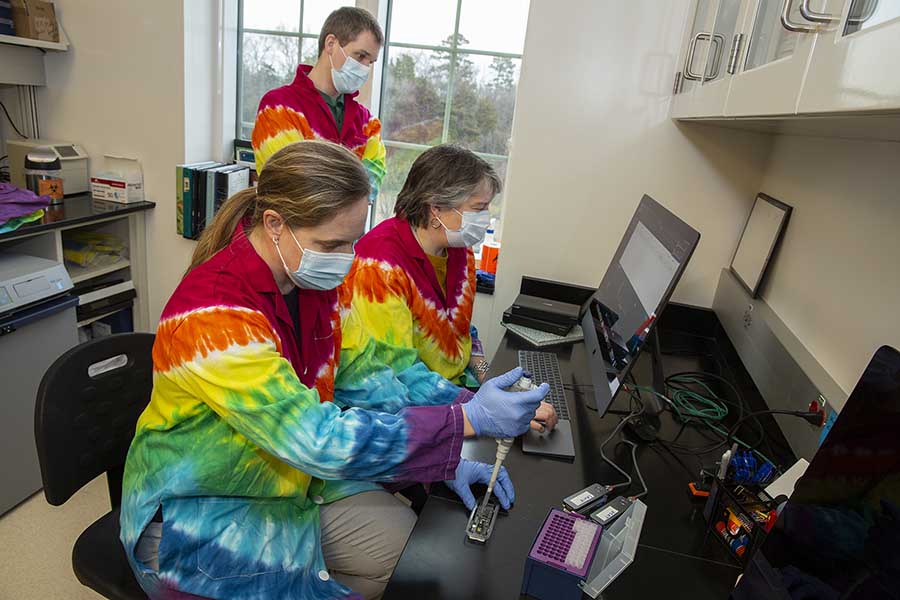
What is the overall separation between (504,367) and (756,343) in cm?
69

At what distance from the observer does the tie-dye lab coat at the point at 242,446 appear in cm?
92

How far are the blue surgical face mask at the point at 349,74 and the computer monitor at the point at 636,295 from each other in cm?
102

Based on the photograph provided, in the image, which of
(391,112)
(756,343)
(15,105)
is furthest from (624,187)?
(15,105)

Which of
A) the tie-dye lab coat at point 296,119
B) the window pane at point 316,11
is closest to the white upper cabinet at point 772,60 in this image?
the tie-dye lab coat at point 296,119

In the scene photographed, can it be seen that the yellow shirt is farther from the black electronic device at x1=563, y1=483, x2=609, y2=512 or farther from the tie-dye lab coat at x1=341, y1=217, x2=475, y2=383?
the black electronic device at x1=563, y1=483, x2=609, y2=512

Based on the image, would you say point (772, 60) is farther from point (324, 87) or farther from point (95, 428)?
point (324, 87)

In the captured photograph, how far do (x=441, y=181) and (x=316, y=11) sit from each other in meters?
1.44

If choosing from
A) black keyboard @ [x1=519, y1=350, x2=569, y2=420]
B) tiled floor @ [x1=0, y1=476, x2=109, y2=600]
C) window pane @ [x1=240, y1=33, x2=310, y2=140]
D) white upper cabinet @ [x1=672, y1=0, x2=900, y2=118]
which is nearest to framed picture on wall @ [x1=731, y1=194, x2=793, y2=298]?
white upper cabinet @ [x1=672, y1=0, x2=900, y2=118]

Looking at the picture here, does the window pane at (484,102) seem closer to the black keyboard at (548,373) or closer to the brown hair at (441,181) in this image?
the brown hair at (441,181)

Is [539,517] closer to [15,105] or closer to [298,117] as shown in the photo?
[298,117]

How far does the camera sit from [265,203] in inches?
42.1

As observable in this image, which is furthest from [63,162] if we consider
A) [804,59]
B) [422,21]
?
[804,59]

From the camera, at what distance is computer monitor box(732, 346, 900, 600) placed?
52 centimetres

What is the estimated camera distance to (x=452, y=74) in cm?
246
